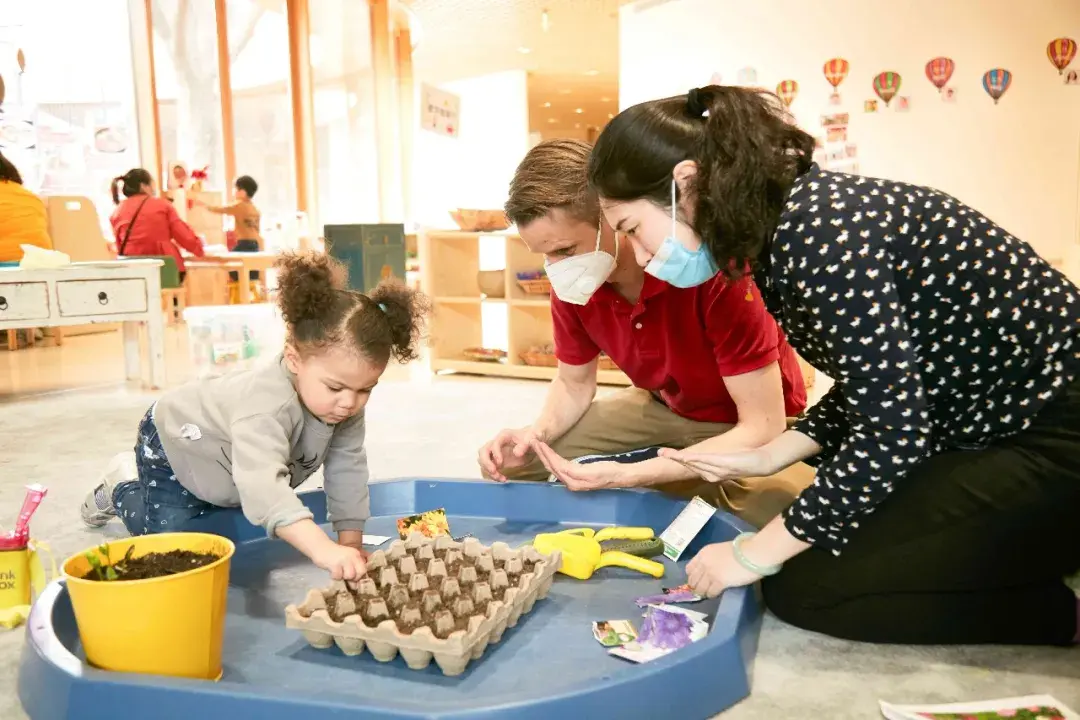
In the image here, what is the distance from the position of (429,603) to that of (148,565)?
1.21ft

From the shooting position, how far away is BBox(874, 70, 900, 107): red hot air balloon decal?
4051 mm

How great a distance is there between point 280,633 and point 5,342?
5.65 metres

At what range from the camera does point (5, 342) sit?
602 cm

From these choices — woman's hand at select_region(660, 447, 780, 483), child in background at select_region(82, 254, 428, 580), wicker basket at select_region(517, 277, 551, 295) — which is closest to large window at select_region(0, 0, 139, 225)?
wicker basket at select_region(517, 277, 551, 295)

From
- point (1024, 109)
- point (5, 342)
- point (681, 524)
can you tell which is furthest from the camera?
point (5, 342)

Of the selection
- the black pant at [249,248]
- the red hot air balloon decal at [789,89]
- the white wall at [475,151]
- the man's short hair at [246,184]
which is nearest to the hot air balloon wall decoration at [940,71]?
the red hot air balloon decal at [789,89]

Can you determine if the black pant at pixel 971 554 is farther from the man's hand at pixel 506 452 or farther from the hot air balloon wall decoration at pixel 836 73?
the hot air balloon wall decoration at pixel 836 73

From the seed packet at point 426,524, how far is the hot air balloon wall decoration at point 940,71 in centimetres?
327

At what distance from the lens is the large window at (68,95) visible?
6945mm

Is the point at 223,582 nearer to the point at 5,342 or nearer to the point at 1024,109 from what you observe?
the point at 1024,109

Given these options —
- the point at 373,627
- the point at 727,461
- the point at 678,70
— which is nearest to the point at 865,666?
the point at 727,461

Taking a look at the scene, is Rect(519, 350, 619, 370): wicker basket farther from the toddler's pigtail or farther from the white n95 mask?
the toddler's pigtail

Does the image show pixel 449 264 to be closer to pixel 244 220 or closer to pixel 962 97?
pixel 962 97

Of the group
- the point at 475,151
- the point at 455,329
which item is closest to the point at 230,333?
the point at 455,329
